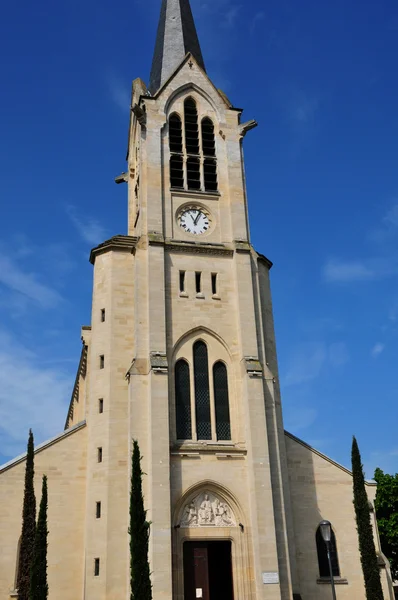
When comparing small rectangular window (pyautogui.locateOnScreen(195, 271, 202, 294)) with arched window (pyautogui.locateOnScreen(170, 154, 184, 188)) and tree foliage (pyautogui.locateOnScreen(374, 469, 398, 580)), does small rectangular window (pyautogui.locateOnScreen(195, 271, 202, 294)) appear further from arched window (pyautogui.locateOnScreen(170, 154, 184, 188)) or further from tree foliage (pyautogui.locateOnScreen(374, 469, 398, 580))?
tree foliage (pyautogui.locateOnScreen(374, 469, 398, 580))

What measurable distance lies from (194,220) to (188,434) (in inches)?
441

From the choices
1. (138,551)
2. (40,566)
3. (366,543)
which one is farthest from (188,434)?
(366,543)

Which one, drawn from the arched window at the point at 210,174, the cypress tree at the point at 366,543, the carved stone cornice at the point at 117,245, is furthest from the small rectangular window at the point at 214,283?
the cypress tree at the point at 366,543

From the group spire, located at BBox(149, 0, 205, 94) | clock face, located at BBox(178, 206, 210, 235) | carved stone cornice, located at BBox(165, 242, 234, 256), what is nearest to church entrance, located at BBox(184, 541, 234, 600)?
carved stone cornice, located at BBox(165, 242, 234, 256)

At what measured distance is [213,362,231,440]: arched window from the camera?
30.1m

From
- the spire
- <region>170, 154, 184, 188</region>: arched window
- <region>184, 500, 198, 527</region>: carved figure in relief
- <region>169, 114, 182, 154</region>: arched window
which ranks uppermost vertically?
the spire

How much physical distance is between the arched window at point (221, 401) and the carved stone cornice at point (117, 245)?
7.47m

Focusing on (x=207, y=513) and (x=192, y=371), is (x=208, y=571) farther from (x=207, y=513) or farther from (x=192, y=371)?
(x=192, y=371)

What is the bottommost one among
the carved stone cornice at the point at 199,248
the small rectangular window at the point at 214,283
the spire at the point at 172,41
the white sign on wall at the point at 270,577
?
the white sign on wall at the point at 270,577

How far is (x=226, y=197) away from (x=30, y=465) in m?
16.9

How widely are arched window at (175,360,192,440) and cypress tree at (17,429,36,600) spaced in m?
6.66

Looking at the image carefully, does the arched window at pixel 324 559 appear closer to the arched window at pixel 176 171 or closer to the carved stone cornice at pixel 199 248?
the carved stone cornice at pixel 199 248

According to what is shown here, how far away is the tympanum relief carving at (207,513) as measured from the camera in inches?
1107

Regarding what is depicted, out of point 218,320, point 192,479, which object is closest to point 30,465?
point 192,479
